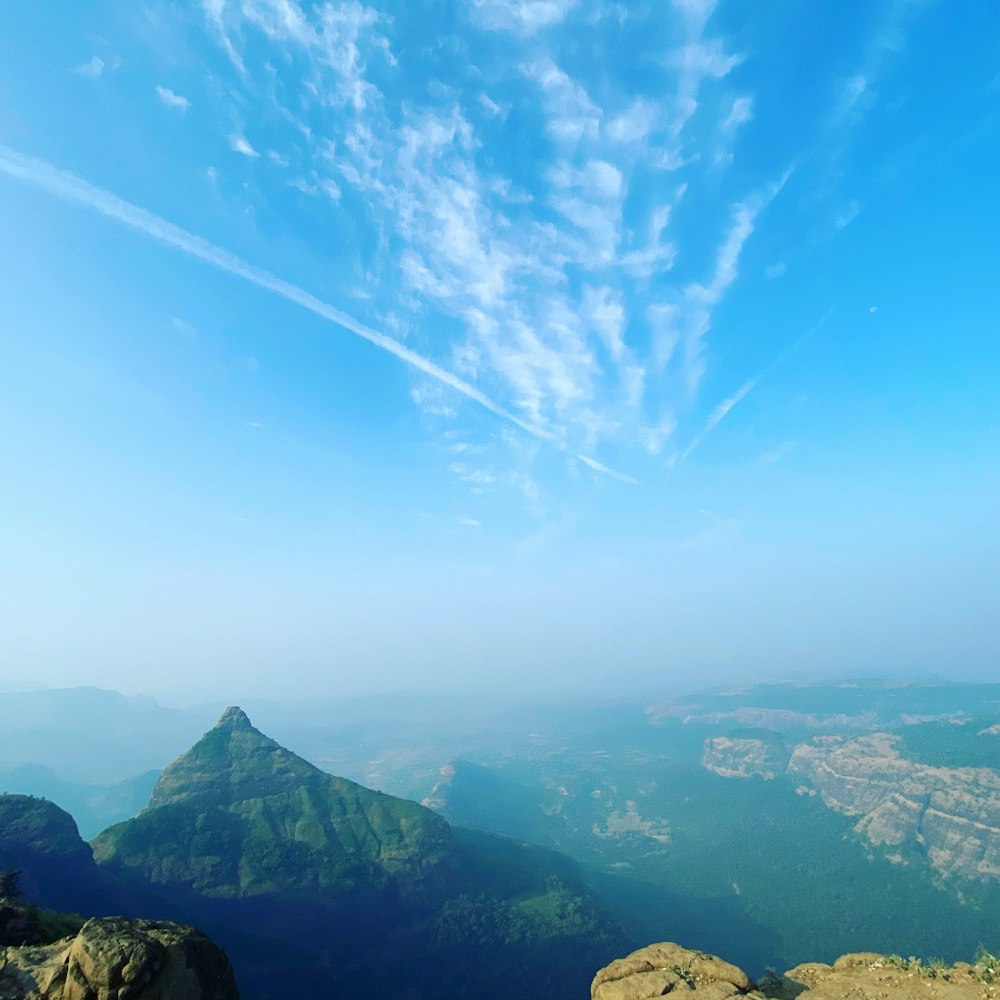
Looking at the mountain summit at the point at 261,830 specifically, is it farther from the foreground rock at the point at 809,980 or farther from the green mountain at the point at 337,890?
the foreground rock at the point at 809,980

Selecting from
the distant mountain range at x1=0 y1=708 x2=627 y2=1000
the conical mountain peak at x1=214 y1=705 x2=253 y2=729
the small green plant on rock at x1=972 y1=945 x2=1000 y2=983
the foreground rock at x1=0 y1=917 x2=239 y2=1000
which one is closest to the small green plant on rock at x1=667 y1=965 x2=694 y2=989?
the small green plant on rock at x1=972 y1=945 x2=1000 y2=983

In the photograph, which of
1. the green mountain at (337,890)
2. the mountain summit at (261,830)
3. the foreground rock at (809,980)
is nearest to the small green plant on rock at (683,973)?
the foreground rock at (809,980)

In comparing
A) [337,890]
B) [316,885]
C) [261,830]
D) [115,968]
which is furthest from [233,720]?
[115,968]

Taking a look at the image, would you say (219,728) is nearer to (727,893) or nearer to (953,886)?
(727,893)

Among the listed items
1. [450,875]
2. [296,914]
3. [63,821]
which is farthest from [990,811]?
[63,821]

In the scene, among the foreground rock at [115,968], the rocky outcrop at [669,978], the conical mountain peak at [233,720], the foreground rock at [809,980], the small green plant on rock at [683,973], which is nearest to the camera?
the foreground rock at [115,968]

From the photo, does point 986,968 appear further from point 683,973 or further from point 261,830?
point 261,830

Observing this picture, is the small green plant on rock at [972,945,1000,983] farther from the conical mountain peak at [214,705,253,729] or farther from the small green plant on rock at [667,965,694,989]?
the conical mountain peak at [214,705,253,729]
